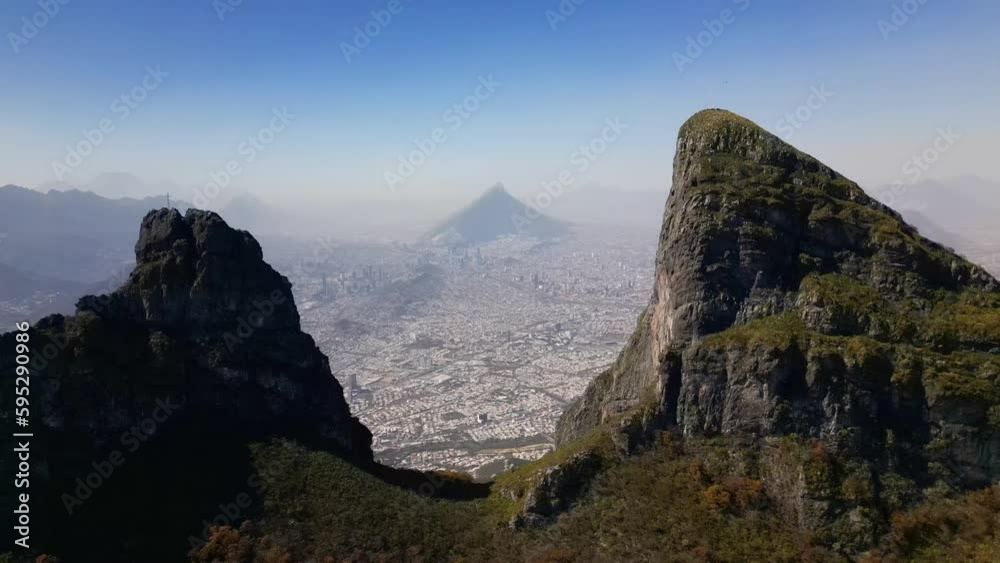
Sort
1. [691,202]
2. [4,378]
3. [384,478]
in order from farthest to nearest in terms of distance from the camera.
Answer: [384,478]
[691,202]
[4,378]

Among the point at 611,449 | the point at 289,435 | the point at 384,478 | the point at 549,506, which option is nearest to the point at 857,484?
the point at 611,449

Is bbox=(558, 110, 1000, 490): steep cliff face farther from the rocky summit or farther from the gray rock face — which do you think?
the gray rock face

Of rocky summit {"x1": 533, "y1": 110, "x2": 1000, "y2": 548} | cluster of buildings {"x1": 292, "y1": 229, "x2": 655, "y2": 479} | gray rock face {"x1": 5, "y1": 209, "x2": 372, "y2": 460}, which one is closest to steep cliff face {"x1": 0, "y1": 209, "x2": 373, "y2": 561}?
gray rock face {"x1": 5, "y1": 209, "x2": 372, "y2": 460}

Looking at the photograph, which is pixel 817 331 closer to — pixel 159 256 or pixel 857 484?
pixel 857 484

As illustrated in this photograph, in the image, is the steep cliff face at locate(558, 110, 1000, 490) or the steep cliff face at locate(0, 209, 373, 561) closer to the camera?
the steep cliff face at locate(558, 110, 1000, 490)

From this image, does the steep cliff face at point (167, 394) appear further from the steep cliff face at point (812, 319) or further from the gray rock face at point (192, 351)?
the steep cliff face at point (812, 319)

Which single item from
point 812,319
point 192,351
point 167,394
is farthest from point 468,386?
point 812,319

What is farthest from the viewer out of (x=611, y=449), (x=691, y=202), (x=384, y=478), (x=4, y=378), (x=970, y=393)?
(x=384, y=478)
